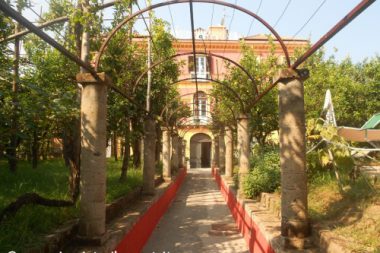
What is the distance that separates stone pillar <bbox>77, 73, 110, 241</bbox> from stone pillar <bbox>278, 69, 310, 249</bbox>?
2.93 meters

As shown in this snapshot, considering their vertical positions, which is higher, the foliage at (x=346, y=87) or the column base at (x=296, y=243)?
the foliage at (x=346, y=87)

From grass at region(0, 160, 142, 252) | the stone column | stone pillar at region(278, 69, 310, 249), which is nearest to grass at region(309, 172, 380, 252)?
stone pillar at region(278, 69, 310, 249)

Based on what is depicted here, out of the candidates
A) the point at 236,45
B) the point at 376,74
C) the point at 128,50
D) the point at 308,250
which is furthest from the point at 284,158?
the point at 236,45

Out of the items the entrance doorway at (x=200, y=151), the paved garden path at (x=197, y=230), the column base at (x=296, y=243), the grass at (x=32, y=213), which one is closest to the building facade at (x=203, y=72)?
the entrance doorway at (x=200, y=151)

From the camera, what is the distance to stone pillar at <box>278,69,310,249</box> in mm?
6074

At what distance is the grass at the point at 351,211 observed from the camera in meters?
5.20

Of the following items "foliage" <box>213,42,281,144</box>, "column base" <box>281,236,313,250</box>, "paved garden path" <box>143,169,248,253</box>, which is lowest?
"paved garden path" <box>143,169,248,253</box>

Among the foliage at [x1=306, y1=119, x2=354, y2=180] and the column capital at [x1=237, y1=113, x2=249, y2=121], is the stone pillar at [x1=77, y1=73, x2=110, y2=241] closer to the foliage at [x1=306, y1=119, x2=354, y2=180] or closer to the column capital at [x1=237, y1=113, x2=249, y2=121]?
the foliage at [x1=306, y1=119, x2=354, y2=180]

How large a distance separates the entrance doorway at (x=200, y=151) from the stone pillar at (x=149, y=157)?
93.3 feet

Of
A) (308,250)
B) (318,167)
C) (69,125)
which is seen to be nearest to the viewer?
(308,250)

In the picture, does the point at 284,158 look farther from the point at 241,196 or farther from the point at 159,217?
the point at 159,217

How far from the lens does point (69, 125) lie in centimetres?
798

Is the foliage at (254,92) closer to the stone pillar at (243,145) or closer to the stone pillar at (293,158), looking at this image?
the stone pillar at (243,145)

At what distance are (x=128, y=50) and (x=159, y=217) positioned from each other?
18.8ft
